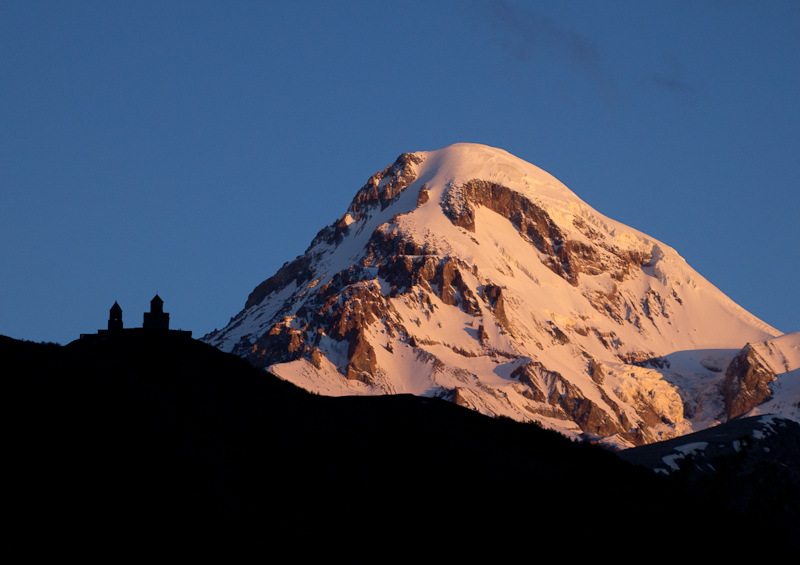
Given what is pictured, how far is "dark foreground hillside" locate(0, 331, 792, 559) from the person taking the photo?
5212 centimetres

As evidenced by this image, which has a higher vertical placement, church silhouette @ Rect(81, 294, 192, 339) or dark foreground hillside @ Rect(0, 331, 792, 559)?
church silhouette @ Rect(81, 294, 192, 339)

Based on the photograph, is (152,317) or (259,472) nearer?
(259,472)

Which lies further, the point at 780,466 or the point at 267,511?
the point at 780,466

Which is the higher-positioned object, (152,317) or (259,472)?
(152,317)

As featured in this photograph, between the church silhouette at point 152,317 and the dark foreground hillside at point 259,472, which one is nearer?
the dark foreground hillside at point 259,472

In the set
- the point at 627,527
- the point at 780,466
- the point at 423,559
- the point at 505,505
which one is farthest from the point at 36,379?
the point at 780,466

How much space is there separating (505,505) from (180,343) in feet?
71.7

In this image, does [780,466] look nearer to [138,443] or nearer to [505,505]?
[505,505]

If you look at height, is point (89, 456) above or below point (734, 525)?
below

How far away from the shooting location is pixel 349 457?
6619 centimetres

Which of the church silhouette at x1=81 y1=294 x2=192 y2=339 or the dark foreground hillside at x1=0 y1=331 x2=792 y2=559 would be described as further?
the church silhouette at x1=81 y1=294 x2=192 y2=339

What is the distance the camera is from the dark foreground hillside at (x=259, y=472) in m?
52.1

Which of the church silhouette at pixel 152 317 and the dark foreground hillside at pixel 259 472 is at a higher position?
the church silhouette at pixel 152 317

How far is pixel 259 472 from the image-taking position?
60219 millimetres
